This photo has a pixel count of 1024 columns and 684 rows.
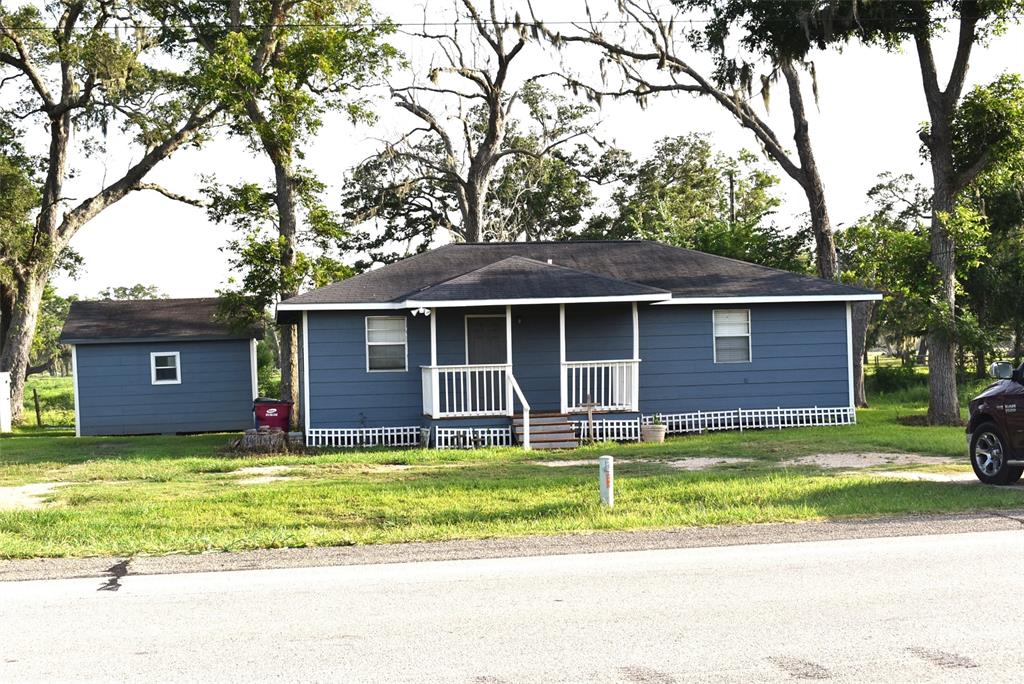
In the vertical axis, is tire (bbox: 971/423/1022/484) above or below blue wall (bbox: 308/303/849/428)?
below

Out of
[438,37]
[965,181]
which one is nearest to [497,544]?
[965,181]

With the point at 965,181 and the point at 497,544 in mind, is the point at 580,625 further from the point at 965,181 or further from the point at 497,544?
the point at 965,181

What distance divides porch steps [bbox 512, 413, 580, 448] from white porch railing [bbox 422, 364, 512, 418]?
0.64 metres

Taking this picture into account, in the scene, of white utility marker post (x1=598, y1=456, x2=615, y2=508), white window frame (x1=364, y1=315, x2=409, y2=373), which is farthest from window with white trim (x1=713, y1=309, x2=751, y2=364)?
white utility marker post (x1=598, y1=456, x2=615, y2=508)

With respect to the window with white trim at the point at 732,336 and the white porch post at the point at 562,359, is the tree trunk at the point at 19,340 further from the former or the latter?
the window with white trim at the point at 732,336

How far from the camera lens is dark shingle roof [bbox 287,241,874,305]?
21.7 meters

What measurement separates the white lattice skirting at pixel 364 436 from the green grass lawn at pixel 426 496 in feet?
7.08

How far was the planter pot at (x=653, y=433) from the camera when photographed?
20.6m

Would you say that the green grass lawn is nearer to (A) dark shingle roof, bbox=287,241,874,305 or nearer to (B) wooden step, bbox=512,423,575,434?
(B) wooden step, bbox=512,423,575,434

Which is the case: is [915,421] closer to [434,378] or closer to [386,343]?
[434,378]

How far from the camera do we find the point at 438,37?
116 ft

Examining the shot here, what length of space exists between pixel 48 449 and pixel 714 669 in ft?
60.1

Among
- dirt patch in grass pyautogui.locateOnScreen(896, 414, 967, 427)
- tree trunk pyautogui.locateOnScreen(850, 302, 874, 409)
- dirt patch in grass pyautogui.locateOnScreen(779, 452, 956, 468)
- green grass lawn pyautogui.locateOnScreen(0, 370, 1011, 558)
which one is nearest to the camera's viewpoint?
green grass lawn pyautogui.locateOnScreen(0, 370, 1011, 558)

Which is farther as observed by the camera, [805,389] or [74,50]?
[74,50]
